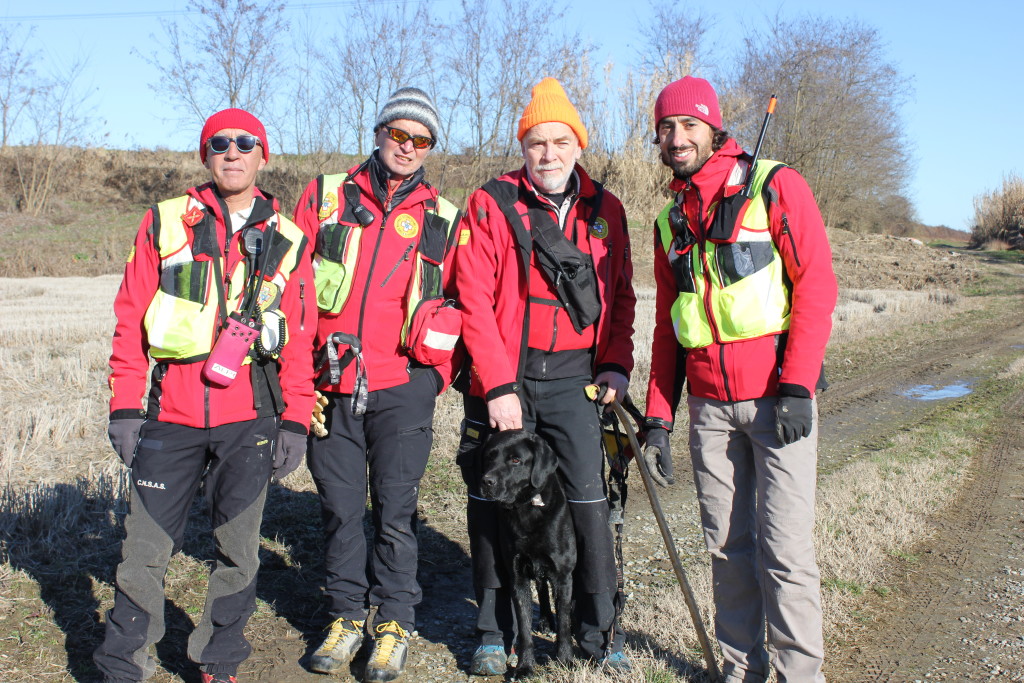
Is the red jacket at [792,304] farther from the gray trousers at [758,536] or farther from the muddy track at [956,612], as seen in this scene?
the muddy track at [956,612]

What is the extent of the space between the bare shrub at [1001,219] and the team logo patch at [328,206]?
40291mm

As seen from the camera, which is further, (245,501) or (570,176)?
(570,176)

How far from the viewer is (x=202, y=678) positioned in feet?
10.7

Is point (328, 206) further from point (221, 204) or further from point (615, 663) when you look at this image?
point (615, 663)

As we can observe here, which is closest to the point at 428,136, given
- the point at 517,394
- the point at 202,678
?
the point at 517,394

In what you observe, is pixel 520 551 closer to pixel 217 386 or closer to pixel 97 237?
pixel 217 386

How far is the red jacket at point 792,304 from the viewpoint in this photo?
2852mm

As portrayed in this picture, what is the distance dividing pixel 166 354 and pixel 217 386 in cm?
22

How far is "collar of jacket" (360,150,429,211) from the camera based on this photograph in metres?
3.60

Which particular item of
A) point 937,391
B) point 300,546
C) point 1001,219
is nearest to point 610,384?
point 300,546

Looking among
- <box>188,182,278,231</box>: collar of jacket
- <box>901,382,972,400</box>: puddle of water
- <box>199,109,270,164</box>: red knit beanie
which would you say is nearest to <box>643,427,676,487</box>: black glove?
<box>188,182,278,231</box>: collar of jacket

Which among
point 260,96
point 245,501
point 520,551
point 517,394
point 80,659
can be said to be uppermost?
point 260,96

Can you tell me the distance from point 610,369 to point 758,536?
0.92 meters

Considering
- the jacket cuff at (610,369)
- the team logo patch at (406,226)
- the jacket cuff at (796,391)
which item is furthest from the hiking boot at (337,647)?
the jacket cuff at (796,391)
